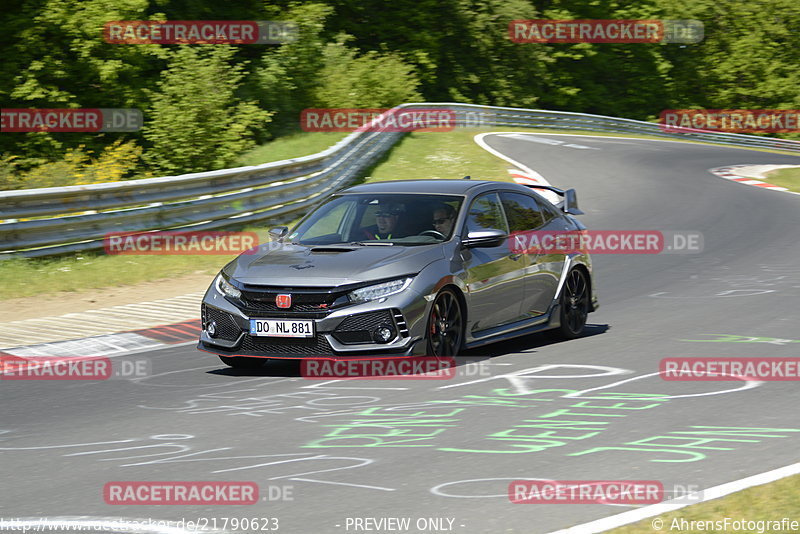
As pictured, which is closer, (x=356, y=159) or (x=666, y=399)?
(x=666, y=399)

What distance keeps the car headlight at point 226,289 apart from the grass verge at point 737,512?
4.74 metres

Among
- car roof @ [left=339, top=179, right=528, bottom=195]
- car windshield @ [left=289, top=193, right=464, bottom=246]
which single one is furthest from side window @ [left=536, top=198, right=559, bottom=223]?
car windshield @ [left=289, top=193, right=464, bottom=246]

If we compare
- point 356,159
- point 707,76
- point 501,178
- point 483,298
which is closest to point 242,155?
point 356,159

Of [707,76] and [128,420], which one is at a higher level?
[707,76]

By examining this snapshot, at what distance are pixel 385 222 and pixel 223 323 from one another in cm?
174

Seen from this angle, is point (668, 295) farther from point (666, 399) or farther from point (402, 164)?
point (402, 164)

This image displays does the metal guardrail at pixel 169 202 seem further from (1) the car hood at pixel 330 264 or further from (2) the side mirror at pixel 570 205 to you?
(2) the side mirror at pixel 570 205

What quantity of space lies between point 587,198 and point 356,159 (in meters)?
5.01

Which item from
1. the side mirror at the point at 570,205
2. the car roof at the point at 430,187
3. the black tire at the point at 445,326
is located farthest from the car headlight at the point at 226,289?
the side mirror at the point at 570,205

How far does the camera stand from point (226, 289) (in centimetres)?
936

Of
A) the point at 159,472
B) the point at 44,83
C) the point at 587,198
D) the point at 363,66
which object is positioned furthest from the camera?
the point at 363,66

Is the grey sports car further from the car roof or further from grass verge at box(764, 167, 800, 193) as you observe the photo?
grass verge at box(764, 167, 800, 193)

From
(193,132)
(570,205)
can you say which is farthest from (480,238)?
(193,132)

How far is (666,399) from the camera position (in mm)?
8133
